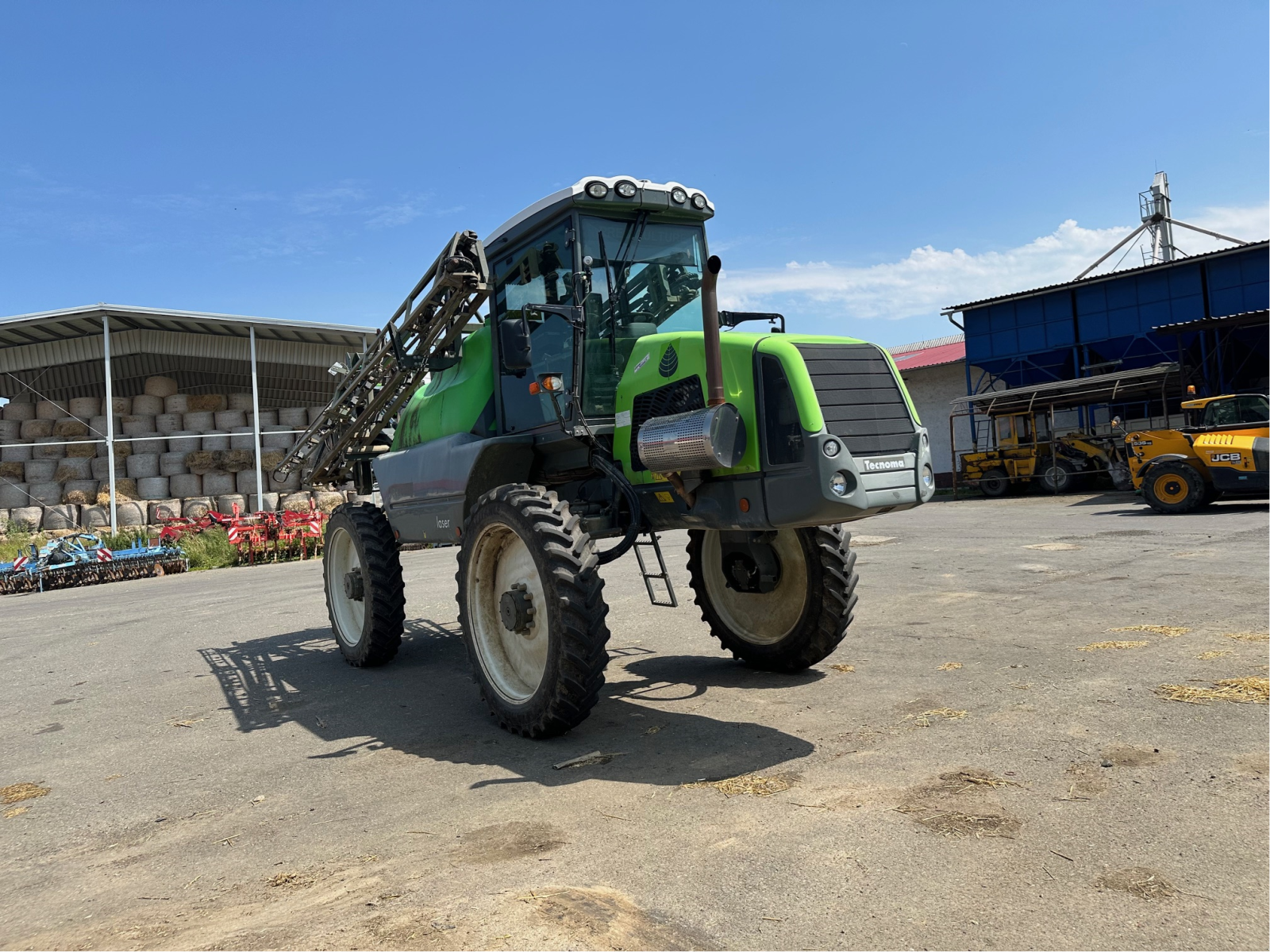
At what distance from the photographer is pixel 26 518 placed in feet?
71.9

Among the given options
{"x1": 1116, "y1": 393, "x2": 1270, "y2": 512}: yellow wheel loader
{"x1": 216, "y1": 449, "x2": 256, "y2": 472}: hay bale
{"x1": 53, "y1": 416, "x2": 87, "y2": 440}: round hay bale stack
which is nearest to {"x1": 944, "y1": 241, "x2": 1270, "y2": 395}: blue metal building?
{"x1": 1116, "y1": 393, "x2": 1270, "y2": 512}: yellow wheel loader

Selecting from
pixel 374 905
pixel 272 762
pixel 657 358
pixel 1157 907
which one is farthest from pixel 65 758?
pixel 1157 907

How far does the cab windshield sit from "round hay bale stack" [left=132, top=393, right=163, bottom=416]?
2272 cm

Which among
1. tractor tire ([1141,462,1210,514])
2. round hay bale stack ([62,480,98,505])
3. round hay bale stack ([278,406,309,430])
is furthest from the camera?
round hay bale stack ([278,406,309,430])

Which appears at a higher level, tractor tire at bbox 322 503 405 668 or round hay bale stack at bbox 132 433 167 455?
round hay bale stack at bbox 132 433 167 455

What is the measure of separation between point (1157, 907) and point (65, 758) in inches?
217

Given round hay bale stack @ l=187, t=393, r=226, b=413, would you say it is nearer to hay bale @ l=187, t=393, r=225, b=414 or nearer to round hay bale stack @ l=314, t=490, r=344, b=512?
hay bale @ l=187, t=393, r=225, b=414

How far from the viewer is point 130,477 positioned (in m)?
23.6

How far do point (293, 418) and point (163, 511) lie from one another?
415cm

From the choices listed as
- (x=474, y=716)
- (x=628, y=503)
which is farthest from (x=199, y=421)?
(x=628, y=503)

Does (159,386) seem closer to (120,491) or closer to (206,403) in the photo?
(206,403)

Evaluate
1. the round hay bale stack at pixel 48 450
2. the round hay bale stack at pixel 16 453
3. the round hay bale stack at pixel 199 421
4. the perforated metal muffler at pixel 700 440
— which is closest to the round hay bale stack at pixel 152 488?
the round hay bale stack at pixel 199 421

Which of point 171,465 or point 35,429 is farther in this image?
point 171,465

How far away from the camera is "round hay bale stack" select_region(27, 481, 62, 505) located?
22.7 meters
